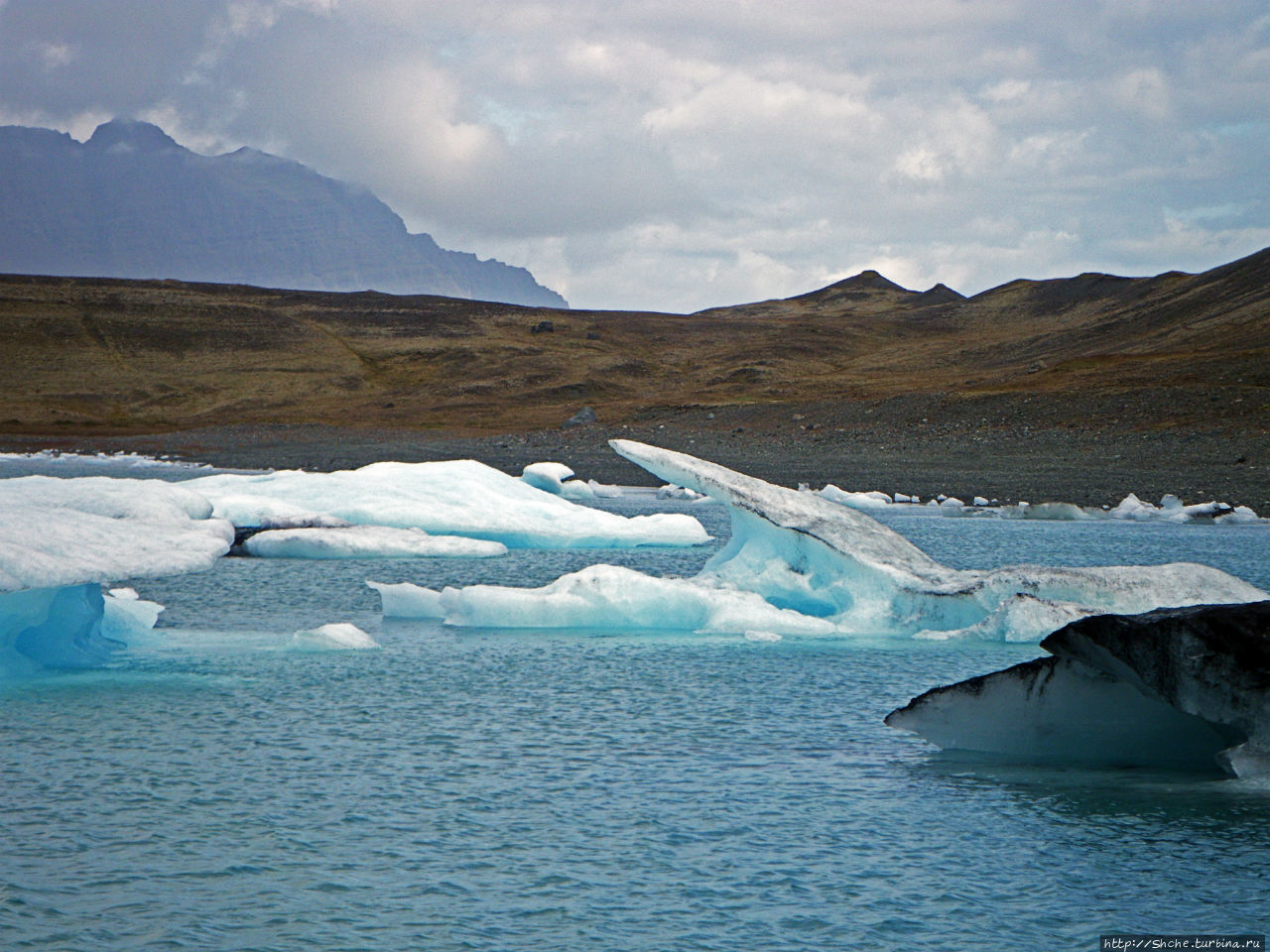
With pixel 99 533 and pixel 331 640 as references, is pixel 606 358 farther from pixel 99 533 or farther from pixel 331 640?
pixel 331 640

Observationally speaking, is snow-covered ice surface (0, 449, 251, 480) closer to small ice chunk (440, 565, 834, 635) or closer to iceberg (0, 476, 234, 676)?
iceberg (0, 476, 234, 676)

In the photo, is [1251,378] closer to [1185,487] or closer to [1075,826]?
[1185,487]

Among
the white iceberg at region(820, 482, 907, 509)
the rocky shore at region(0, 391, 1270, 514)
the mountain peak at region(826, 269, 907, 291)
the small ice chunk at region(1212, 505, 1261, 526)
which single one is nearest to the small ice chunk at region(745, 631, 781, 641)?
the small ice chunk at region(1212, 505, 1261, 526)

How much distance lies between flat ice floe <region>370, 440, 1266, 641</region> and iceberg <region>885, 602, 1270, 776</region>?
3658 millimetres

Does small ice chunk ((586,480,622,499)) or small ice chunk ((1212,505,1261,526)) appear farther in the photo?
small ice chunk ((586,480,622,499))

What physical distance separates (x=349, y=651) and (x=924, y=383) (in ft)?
177

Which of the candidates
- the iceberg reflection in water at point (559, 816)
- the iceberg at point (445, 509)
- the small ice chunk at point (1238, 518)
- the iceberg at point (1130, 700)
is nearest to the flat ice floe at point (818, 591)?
the iceberg reflection in water at point (559, 816)

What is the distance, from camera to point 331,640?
10.9 m

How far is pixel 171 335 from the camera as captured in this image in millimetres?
87438

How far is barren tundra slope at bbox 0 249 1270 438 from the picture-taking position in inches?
1741

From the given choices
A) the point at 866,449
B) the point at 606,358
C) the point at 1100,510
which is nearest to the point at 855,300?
the point at 606,358

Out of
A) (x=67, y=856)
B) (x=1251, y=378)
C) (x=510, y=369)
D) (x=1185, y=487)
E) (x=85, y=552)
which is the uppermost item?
(x=510, y=369)

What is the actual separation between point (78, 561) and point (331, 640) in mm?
2435

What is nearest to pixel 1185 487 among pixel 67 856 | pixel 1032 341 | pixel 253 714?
pixel 253 714
